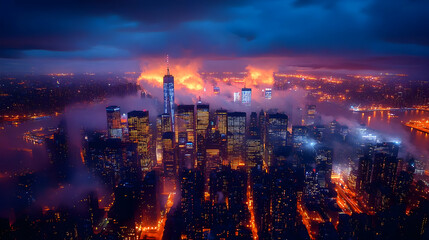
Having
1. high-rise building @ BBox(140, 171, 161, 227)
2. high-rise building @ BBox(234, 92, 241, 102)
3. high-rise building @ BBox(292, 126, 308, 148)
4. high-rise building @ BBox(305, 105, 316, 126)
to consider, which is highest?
high-rise building @ BBox(234, 92, 241, 102)

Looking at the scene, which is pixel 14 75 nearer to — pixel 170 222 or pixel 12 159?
pixel 12 159

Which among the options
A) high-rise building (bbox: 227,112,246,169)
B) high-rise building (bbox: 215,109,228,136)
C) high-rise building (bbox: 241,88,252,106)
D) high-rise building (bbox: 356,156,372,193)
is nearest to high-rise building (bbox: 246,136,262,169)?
high-rise building (bbox: 227,112,246,169)

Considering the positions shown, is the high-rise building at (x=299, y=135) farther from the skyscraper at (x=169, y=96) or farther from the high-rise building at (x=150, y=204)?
the high-rise building at (x=150, y=204)

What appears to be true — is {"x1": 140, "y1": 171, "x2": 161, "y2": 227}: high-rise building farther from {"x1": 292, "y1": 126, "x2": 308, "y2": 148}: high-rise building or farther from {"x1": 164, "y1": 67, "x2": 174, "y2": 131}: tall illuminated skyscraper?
{"x1": 164, "y1": 67, "x2": 174, "y2": 131}: tall illuminated skyscraper

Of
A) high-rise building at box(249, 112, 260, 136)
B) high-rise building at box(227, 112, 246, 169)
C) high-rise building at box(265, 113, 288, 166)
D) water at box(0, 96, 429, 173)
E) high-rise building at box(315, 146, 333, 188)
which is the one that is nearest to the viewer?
water at box(0, 96, 429, 173)

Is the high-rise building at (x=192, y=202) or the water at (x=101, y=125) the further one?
the water at (x=101, y=125)

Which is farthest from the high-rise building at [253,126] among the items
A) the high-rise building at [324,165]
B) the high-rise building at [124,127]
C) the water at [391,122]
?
the high-rise building at [124,127]
